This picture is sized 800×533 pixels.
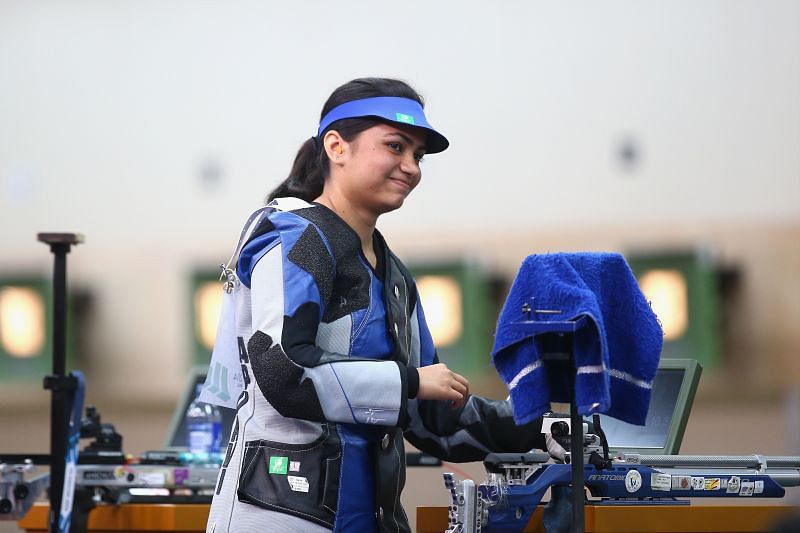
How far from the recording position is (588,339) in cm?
164

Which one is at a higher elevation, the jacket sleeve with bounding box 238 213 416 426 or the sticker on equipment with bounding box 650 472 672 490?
the jacket sleeve with bounding box 238 213 416 426

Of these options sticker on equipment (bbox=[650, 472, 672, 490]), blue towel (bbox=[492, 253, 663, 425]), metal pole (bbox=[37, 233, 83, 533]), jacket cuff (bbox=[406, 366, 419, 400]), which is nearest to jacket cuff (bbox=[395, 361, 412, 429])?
jacket cuff (bbox=[406, 366, 419, 400])

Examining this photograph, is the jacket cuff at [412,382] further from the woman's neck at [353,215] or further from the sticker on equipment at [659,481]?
the sticker on equipment at [659,481]

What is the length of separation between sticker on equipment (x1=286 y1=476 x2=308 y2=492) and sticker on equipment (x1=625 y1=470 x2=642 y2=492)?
55 centimetres

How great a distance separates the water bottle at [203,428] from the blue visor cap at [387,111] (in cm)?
127

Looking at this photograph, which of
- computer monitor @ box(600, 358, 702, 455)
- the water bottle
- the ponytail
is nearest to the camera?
the ponytail

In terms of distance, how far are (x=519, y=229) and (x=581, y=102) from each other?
1.82 feet

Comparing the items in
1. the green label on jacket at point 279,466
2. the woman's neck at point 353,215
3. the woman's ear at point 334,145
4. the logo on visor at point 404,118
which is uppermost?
the logo on visor at point 404,118

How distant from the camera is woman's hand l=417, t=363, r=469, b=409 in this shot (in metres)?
1.71

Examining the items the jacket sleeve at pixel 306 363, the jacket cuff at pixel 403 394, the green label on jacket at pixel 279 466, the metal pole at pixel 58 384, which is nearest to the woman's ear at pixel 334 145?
the jacket sleeve at pixel 306 363

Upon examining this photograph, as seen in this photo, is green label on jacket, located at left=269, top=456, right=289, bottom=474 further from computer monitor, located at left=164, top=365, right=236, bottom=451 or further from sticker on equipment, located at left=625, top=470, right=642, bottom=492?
computer monitor, located at left=164, top=365, right=236, bottom=451

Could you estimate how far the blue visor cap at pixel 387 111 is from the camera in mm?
1818

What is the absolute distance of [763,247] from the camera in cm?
464

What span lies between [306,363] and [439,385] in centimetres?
20
